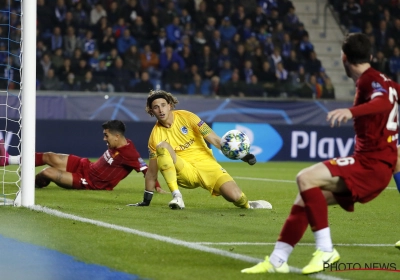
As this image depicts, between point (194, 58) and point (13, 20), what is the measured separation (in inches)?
188

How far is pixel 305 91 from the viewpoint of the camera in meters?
21.3

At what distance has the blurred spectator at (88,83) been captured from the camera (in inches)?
Result: 766

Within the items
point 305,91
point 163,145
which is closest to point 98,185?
point 163,145

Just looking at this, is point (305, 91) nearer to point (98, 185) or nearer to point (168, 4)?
point (168, 4)

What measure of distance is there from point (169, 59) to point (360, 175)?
1601cm

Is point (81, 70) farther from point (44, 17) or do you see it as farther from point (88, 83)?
point (44, 17)

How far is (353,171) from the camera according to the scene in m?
5.30

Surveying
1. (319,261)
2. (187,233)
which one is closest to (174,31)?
(187,233)

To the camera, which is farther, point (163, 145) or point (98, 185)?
point (98, 185)

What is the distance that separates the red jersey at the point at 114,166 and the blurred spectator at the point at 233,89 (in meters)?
9.26

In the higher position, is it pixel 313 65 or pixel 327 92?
pixel 313 65

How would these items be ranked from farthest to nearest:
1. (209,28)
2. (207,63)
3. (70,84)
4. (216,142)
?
1. (209,28)
2. (207,63)
3. (70,84)
4. (216,142)

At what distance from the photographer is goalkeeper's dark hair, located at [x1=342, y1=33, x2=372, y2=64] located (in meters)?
5.38

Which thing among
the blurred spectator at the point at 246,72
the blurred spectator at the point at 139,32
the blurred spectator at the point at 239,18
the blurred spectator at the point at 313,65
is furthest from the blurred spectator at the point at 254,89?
the blurred spectator at the point at 139,32
